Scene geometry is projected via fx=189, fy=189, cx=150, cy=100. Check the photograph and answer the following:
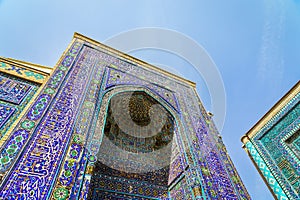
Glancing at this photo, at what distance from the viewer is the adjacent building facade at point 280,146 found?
336 centimetres

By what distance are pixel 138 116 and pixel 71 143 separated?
2429mm

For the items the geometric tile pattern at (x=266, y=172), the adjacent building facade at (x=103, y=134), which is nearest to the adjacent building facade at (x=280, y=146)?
the geometric tile pattern at (x=266, y=172)

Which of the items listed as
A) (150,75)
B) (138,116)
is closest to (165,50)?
(150,75)

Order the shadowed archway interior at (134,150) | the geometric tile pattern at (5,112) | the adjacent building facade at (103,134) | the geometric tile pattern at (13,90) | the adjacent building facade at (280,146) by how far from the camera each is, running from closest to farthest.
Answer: the adjacent building facade at (103,134) → the geometric tile pattern at (5,112) → the geometric tile pattern at (13,90) → the shadowed archway interior at (134,150) → the adjacent building facade at (280,146)

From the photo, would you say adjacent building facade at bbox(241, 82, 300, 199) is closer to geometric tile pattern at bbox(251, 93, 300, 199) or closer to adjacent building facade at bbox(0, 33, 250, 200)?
geometric tile pattern at bbox(251, 93, 300, 199)

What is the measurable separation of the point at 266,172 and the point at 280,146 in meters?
0.58

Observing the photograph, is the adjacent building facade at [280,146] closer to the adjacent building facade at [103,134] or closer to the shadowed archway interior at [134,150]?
the adjacent building facade at [103,134]

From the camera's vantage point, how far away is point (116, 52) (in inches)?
181

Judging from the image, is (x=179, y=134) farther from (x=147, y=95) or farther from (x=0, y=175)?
(x=0, y=175)

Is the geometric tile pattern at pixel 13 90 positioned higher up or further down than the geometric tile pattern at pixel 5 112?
higher up

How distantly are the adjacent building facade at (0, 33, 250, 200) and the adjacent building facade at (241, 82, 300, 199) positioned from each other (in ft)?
3.09

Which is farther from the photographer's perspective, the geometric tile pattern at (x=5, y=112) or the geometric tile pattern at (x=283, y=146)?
the geometric tile pattern at (x=283, y=146)

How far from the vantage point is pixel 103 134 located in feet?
11.6

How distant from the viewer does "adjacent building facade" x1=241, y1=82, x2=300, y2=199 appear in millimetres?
3355
